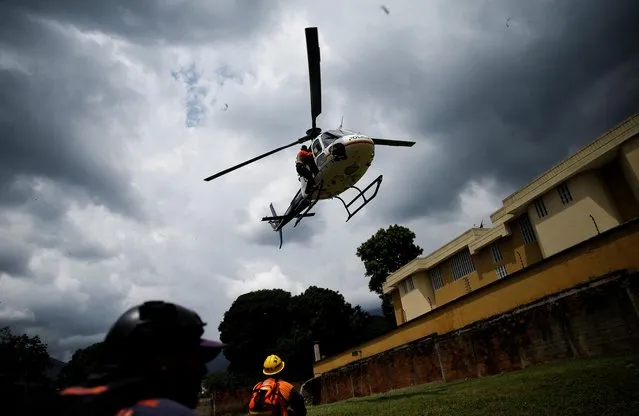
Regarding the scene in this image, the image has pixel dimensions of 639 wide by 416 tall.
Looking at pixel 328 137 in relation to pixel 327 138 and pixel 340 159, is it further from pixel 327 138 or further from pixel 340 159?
pixel 340 159

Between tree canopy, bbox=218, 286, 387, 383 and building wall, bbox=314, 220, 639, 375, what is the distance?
32.7 meters

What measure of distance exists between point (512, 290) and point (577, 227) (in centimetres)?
1077

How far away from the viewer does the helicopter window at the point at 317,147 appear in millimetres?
13073

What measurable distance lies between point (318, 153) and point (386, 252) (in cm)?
3154

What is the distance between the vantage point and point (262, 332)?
55031mm

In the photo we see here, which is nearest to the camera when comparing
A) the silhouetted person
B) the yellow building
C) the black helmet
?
the silhouetted person

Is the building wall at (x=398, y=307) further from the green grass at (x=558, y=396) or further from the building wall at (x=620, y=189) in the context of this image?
the green grass at (x=558, y=396)

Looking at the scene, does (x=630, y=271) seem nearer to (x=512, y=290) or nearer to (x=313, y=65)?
(x=512, y=290)

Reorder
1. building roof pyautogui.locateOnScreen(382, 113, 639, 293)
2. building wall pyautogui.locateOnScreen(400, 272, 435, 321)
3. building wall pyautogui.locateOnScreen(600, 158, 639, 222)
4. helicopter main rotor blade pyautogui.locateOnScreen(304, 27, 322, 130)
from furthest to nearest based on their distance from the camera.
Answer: building wall pyautogui.locateOnScreen(400, 272, 435, 321) < building wall pyautogui.locateOnScreen(600, 158, 639, 222) < building roof pyautogui.locateOnScreen(382, 113, 639, 293) < helicopter main rotor blade pyautogui.locateOnScreen(304, 27, 322, 130)

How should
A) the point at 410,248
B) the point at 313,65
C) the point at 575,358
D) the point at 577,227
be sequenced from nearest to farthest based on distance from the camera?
the point at 575,358
the point at 313,65
the point at 577,227
the point at 410,248

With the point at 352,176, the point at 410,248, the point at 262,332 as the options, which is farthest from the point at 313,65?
the point at 262,332

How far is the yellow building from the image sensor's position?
786 inches

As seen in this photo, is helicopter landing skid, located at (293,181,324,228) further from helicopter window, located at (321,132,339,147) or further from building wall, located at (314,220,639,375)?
building wall, located at (314,220,639,375)

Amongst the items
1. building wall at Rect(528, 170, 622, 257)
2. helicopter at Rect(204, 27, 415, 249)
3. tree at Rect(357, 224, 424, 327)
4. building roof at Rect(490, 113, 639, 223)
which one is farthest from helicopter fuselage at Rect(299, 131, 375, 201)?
tree at Rect(357, 224, 424, 327)
